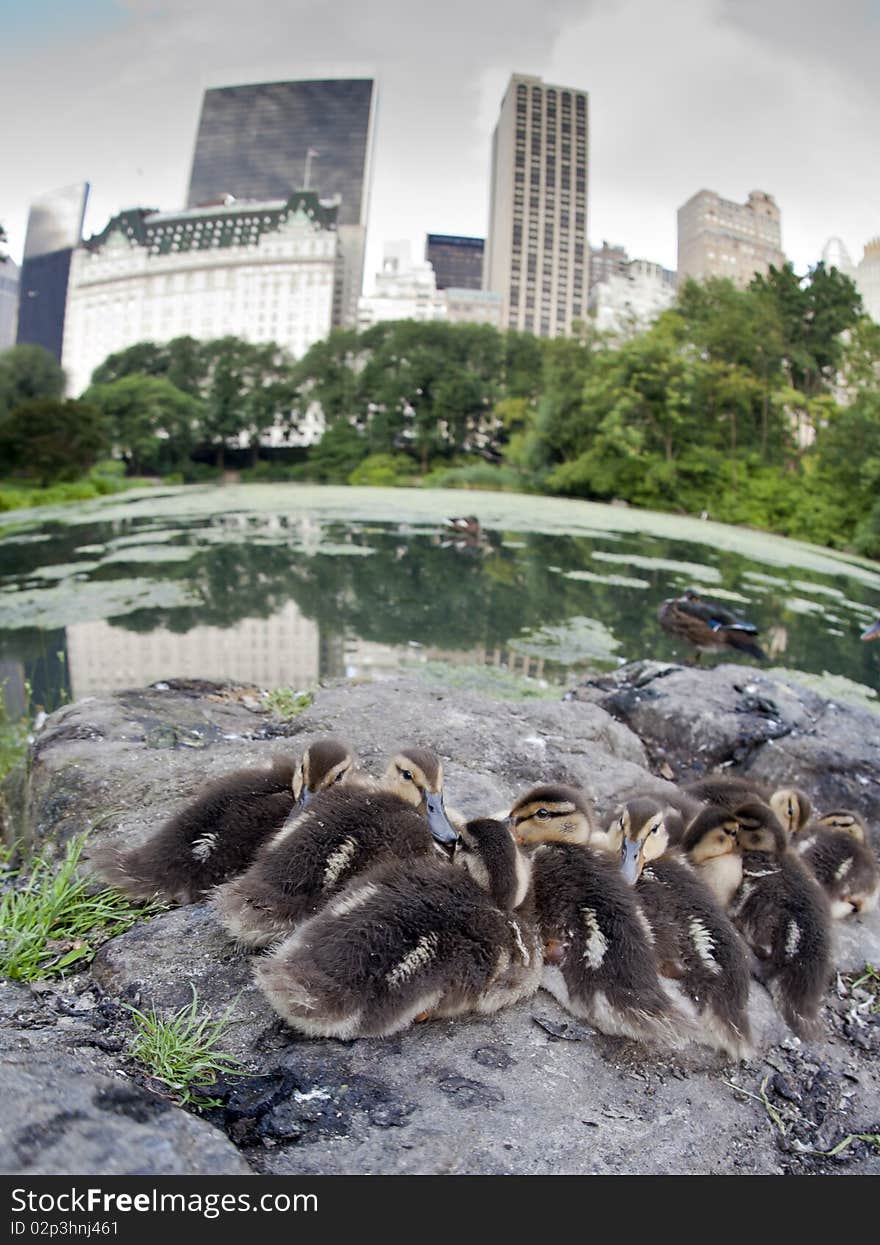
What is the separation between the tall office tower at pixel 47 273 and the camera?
136ft

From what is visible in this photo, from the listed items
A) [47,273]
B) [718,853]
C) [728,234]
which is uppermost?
[47,273]

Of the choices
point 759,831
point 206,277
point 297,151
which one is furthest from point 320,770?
point 297,151

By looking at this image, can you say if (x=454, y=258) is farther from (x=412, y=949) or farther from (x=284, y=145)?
(x=412, y=949)

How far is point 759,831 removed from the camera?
8.69 ft

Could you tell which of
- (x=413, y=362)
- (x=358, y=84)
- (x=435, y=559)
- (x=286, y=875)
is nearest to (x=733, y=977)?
(x=286, y=875)

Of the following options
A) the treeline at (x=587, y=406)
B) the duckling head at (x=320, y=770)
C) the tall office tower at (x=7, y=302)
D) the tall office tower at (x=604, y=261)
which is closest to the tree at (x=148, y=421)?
the treeline at (x=587, y=406)

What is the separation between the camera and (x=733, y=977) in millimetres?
2061

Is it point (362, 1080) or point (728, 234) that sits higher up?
point (728, 234)

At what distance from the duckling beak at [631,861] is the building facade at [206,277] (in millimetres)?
48994

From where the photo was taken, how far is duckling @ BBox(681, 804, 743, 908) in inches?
102

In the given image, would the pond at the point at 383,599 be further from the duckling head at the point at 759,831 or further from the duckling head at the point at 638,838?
the duckling head at the point at 638,838

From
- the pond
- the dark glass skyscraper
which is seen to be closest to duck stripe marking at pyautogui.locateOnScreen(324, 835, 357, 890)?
the pond

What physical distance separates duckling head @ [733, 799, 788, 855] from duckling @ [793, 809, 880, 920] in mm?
346

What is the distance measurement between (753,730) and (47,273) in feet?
173
